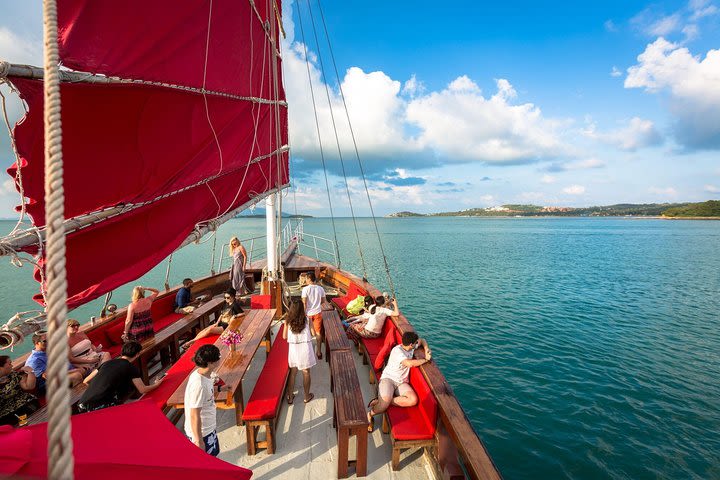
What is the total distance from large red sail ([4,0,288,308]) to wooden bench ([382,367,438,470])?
123 inches

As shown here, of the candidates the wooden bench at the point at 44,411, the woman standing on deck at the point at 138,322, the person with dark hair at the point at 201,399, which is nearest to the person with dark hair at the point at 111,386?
the wooden bench at the point at 44,411

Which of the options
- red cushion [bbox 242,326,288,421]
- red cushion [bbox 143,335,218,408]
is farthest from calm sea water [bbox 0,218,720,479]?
red cushion [bbox 143,335,218,408]

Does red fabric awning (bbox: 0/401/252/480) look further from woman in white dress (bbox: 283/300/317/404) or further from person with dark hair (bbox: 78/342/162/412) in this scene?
woman in white dress (bbox: 283/300/317/404)

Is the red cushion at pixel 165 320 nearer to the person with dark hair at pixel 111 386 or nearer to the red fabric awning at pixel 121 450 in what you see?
the person with dark hair at pixel 111 386

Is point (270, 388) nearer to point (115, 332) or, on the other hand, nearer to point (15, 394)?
point (15, 394)

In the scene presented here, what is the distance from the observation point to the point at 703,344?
448 inches

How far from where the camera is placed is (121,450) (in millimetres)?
1492

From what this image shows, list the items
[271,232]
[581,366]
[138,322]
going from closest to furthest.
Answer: [138,322] → [271,232] → [581,366]

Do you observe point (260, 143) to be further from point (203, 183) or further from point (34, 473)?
point (34, 473)

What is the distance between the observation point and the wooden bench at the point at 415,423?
352cm

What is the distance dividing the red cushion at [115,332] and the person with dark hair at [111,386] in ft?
6.88

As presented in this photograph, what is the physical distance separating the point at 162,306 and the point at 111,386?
360 cm

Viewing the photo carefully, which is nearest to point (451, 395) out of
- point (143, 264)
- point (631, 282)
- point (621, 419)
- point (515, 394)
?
point (143, 264)

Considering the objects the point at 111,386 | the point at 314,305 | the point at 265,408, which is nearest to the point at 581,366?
the point at 314,305
